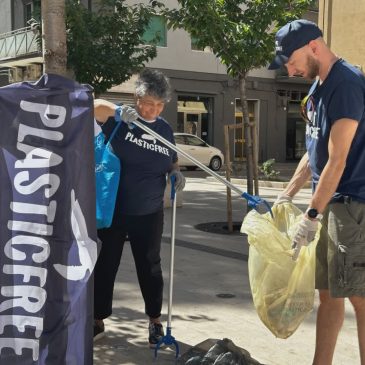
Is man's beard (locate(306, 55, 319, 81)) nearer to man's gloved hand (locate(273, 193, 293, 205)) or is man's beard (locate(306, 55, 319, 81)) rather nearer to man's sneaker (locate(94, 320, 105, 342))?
man's gloved hand (locate(273, 193, 293, 205))

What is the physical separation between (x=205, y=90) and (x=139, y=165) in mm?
23472

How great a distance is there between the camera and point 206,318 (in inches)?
182

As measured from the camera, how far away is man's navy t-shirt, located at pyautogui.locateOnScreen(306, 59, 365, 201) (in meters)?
2.87

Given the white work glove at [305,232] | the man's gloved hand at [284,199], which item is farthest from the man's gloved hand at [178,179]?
the white work glove at [305,232]

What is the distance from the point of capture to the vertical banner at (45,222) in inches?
98.5

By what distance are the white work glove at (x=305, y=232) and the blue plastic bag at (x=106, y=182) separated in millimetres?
1193

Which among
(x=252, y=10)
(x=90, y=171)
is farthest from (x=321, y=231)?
(x=252, y=10)

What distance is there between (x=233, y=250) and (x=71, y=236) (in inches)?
194

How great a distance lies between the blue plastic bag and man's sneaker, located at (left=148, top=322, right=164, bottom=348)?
2.84ft

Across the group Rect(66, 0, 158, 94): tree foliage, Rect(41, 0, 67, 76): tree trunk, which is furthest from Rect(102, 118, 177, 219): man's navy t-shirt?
Rect(66, 0, 158, 94): tree foliage

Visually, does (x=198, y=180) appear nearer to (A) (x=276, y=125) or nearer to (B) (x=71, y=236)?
(A) (x=276, y=125)

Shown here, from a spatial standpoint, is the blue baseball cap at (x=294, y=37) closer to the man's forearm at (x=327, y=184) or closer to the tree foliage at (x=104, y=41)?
the man's forearm at (x=327, y=184)

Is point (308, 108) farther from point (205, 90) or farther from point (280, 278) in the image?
point (205, 90)

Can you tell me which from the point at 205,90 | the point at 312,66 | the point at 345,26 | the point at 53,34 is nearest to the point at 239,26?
the point at 345,26
